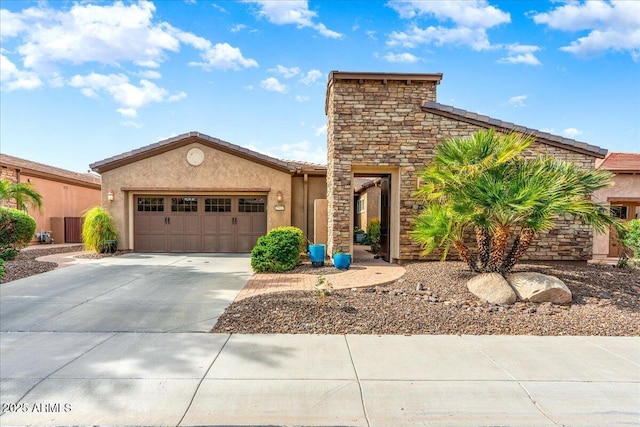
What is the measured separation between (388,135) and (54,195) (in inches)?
714

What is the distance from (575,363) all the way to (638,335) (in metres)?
2.04

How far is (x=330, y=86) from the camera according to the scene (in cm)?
1041

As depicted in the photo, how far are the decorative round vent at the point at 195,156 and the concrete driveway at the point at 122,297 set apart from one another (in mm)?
4579

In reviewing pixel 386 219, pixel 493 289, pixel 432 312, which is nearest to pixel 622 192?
pixel 386 219

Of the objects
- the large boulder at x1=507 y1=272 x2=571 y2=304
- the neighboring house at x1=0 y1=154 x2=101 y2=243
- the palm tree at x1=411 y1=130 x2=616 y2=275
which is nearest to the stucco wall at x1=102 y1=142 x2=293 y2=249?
the neighboring house at x1=0 y1=154 x2=101 y2=243

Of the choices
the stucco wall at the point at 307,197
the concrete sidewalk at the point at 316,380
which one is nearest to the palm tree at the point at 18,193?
the concrete sidewalk at the point at 316,380

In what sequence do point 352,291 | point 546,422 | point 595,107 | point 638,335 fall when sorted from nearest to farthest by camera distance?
1. point 546,422
2. point 638,335
3. point 352,291
4. point 595,107

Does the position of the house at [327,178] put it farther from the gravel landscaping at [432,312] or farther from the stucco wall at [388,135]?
the gravel landscaping at [432,312]

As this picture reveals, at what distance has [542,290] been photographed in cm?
633

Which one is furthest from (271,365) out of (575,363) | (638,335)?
(638,335)

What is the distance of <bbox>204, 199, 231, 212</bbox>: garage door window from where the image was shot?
1370cm

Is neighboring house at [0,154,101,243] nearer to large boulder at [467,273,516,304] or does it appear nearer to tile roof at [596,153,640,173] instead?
large boulder at [467,273,516,304]

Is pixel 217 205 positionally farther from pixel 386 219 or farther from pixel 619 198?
pixel 619 198

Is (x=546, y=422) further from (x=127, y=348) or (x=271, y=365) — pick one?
→ (x=127, y=348)
